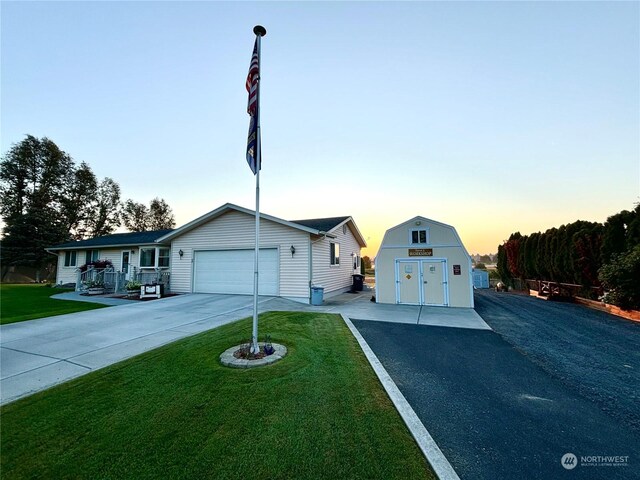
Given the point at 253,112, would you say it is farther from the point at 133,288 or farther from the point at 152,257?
the point at 152,257

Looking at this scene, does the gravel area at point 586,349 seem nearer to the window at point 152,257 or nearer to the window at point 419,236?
the window at point 419,236

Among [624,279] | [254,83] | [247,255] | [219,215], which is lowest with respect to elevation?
[624,279]

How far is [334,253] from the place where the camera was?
50.8 ft

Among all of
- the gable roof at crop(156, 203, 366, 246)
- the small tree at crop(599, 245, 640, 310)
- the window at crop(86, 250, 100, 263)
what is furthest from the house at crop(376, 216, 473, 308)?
the window at crop(86, 250, 100, 263)

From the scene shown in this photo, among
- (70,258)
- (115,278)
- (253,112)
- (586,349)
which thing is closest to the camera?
(253,112)

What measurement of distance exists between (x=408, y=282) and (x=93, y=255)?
2312 cm

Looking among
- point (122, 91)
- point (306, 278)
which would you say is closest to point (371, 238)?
point (306, 278)

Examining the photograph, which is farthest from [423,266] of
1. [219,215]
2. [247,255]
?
[219,215]

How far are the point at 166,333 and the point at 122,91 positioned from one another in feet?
37.4

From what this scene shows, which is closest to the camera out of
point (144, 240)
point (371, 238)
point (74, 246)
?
point (144, 240)

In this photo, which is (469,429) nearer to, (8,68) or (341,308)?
(341,308)

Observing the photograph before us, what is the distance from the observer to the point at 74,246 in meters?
20.7

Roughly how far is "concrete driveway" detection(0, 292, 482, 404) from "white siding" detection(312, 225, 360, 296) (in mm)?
2355

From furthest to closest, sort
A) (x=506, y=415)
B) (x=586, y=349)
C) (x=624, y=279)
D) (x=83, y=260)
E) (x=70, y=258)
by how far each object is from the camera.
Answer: (x=70, y=258)
(x=83, y=260)
(x=624, y=279)
(x=586, y=349)
(x=506, y=415)
